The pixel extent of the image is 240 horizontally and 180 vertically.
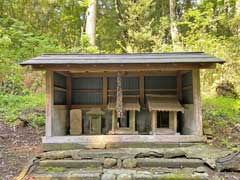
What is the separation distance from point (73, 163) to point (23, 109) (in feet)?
13.3

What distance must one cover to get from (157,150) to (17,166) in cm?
261

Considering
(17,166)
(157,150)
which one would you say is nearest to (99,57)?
(157,150)

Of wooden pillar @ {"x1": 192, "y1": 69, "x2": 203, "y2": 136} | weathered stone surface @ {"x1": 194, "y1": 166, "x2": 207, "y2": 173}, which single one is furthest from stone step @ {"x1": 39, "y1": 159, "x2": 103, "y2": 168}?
wooden pillar @ {"x1": 192, "y1": 69, "x2": 203, "y2": 136}

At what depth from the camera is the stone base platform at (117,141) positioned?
217 inches

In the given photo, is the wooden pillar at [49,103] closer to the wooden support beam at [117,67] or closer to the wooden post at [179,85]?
the wooden support beam at [117,67]

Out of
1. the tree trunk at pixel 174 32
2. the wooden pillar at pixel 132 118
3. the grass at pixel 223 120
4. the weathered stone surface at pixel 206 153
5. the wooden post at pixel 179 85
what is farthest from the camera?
the tree trunk at pixel 174 32

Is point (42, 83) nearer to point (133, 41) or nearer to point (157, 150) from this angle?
point (133, 41)

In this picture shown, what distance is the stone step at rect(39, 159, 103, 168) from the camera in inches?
188

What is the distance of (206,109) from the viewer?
823 centimetres

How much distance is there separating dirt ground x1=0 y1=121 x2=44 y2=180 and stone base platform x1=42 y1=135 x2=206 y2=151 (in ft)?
1.52

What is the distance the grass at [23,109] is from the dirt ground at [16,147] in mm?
326

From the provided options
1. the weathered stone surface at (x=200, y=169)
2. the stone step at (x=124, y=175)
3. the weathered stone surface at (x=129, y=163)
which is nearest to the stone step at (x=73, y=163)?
the stone step at (x=124, y=175)

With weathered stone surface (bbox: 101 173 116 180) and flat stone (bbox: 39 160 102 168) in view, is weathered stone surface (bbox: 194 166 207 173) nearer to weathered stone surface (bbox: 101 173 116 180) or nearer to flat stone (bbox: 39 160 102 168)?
weathered stone surface (bbox: 101 173 116 180)

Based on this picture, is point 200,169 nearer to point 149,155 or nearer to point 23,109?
point 149,155
